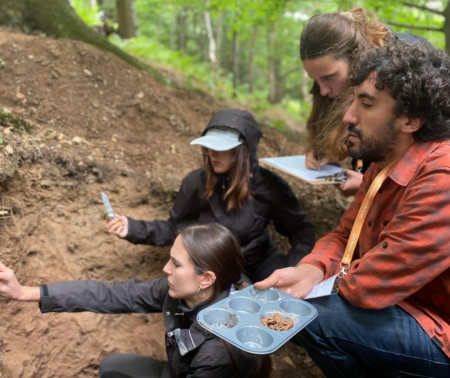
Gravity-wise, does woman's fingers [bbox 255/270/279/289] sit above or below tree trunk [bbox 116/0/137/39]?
below

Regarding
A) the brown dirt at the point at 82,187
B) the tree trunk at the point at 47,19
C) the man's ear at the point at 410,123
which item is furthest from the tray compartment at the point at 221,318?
the tree trunk at the point at 47,19

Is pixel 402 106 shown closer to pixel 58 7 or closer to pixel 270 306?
pixel 270 306

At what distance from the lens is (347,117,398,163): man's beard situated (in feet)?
6.07

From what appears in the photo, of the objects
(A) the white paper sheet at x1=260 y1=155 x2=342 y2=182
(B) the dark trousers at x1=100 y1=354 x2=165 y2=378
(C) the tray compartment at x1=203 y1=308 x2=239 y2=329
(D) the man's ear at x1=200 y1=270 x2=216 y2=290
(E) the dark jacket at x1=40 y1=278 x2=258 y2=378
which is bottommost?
(B) the dark trousers at x1=100 y1=354 x2=165 y2=378

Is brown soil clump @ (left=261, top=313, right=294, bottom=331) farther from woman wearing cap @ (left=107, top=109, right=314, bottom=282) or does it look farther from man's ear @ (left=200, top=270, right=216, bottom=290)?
woman wearing cap @ (left=107, top=109, right=314, bottom=282)

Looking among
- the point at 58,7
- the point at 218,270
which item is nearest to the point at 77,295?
the point at 218,270

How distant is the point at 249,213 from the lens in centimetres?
311

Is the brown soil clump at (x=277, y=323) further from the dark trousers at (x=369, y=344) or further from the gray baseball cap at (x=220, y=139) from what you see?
the gray baseball cap at (x=220, y=139)

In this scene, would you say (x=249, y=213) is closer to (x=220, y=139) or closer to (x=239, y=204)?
(x=239, y=204)

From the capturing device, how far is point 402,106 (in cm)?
177

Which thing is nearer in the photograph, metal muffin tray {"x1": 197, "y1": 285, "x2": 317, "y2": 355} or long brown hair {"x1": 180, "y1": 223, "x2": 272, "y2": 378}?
metal muffin tray {"x1": 197, "y1": 285, "x2": 317, "y2": 355}

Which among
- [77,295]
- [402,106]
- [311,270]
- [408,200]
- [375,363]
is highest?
[402,106]

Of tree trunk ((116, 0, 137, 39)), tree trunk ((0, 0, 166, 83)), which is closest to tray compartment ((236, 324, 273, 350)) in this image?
tree trunk ((0, 0, 166, 83))

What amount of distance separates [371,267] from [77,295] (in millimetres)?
1679
